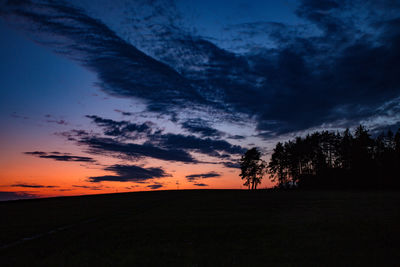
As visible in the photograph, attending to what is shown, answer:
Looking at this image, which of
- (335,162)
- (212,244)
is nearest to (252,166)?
(335,162)

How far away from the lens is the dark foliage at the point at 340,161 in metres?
85.5

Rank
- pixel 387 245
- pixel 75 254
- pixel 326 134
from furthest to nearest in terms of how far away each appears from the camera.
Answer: pixel 326 134 → pixel 387 245 → pixel 75 254

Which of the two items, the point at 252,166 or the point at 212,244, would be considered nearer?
the point at 212,244

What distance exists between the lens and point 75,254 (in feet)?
35.6

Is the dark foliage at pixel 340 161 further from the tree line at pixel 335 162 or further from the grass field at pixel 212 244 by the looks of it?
the grass field at pixel 212 244

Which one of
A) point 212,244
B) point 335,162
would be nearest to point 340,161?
point 335,162

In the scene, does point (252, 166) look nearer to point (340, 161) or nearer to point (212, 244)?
point (340, 161)

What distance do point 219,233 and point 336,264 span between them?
6586 mm

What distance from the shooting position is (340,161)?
105 metres

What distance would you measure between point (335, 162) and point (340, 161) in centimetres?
179

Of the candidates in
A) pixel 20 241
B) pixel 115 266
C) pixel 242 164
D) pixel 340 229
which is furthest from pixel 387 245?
pixel 242 164

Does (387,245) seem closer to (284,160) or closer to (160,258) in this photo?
(160,258)

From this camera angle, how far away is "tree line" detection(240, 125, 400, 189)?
8562cm

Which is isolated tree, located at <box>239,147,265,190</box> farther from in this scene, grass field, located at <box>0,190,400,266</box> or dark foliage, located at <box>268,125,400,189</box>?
Result: grass field, located at <box>0,190,400,266</box>
